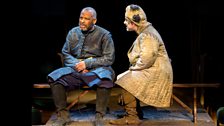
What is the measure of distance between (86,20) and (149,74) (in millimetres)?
1130

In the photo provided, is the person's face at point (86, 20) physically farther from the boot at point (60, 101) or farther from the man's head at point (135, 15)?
the boot at point (60, 101)

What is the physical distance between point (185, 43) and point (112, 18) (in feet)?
4.57

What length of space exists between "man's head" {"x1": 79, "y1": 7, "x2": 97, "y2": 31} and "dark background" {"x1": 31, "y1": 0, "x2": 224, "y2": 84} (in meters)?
1.26

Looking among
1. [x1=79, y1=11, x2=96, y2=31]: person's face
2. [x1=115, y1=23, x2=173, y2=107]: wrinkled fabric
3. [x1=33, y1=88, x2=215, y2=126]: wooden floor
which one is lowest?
[x1=33, y1=88, x2=215, y2=126]: wooden floor

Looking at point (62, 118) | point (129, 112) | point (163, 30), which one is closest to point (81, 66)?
point (62, 118)

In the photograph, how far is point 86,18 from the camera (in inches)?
231

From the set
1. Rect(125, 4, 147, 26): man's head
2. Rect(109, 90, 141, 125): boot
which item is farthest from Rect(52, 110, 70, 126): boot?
Rect(125, 4, 147, 26): man's head

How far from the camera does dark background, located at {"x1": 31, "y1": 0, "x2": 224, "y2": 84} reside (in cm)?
716

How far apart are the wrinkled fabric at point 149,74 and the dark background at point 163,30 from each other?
1.61 m

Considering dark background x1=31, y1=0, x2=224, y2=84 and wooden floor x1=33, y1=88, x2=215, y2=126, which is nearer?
wooden floor x1=33, y1=88, x2=215, y2=126

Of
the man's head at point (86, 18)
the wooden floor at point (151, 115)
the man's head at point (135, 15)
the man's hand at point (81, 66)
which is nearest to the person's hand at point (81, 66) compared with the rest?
the man's hand at point (81, 66)

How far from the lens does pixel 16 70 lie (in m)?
3.38

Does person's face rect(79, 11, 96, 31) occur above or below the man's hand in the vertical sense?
above

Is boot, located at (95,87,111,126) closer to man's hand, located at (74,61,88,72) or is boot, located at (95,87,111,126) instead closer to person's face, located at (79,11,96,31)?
man's hand, located at (74,61,88,72)
